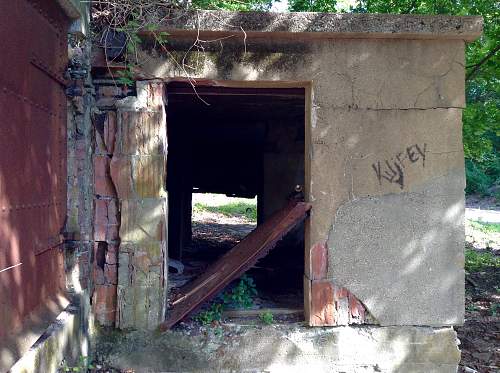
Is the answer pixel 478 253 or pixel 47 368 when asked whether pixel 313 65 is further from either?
pixel 478 253

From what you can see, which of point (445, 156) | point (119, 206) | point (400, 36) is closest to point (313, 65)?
point (400, 36)

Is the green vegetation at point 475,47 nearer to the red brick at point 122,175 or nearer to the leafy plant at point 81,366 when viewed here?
the red brick at point 122,175

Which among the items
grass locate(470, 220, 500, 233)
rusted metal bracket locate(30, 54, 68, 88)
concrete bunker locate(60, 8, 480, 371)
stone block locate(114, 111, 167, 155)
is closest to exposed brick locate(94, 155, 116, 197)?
concrete bunker locate(60, 8, 480, 371)

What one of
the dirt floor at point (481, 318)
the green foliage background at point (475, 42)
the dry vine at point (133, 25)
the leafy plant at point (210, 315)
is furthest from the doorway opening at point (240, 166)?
the dirt floor at point (481, 318)

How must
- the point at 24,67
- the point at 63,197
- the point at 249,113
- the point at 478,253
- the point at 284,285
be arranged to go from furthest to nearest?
the point at 478,253 < the point at 249,113 < the point at 284,285 < the point at 63,197 < the point at 24,67

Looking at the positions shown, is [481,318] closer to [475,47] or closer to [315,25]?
[475,47]

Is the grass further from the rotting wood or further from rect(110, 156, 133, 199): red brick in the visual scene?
rect(110, 156, 133, 199): red brick

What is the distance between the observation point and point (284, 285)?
5.73 m

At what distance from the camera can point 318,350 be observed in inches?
163

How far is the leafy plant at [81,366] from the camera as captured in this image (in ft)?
10.7

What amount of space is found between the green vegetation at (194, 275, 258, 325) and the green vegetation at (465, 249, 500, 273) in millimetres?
5522

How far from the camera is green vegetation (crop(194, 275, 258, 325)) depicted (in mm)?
4262

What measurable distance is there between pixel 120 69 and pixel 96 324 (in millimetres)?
2113

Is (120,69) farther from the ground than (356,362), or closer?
farther from the ground
